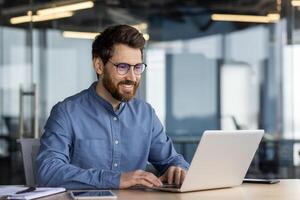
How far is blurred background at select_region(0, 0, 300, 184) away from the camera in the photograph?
7285 millimetres

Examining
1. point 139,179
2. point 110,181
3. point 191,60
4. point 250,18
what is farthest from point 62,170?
point 250,18

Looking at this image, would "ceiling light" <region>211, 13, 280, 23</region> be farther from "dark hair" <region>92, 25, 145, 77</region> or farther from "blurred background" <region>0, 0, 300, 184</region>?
"dark hair" <region>92, 25, 145, 77</region>

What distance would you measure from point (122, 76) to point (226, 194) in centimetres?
63

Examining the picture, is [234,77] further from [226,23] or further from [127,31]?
[127,31]

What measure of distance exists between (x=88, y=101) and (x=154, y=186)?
0.55 metres

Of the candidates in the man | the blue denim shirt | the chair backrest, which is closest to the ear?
the man

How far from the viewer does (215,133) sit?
2.66 m

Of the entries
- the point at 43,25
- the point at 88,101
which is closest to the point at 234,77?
the point at 43,25

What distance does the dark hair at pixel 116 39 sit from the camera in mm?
3043

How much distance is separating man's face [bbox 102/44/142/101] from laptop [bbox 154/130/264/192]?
43 cm

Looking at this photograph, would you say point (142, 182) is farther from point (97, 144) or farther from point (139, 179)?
point (97, 144)

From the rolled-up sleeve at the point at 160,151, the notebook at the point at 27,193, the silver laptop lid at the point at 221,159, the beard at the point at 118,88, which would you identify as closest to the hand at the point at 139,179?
the silver laptop lid at the point at 221,159

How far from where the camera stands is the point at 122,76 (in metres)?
3.00

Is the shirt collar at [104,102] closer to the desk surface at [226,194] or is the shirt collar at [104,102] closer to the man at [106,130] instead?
the man at [106,130]
